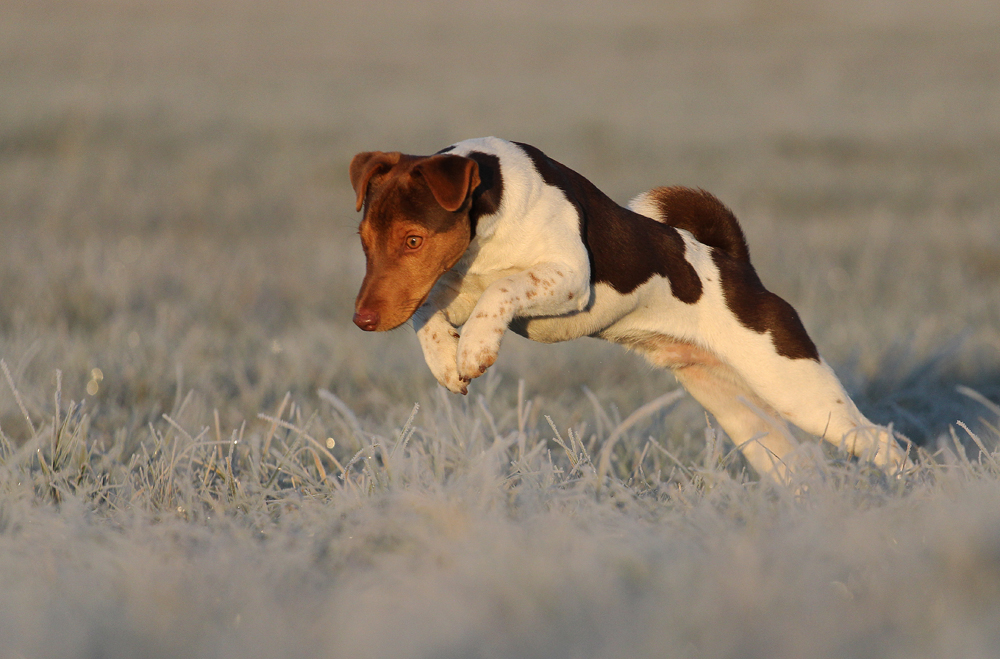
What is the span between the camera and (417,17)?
32.2 meters

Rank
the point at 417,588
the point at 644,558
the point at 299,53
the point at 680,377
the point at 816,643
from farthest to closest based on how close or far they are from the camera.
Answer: the point at 299,53
the point at 680,377
the point at 644,558
the point at 417,588
the point at 816,643

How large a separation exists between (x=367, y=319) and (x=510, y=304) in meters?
0.45

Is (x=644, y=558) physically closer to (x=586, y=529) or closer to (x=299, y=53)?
(x=586, y=529)

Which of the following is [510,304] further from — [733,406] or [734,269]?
[733,406]

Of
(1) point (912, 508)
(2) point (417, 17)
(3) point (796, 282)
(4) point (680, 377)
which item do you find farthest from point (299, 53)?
(1) point (912, 508)

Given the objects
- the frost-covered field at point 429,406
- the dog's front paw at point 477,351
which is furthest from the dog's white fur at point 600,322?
the frost-covered field at point 429,406

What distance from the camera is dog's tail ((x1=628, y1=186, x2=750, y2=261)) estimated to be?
407cm

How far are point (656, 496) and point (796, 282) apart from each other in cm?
587

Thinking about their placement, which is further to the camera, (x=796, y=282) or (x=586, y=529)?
(x=796, y=282)

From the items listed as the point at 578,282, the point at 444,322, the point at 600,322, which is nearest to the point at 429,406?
the point at 444,322

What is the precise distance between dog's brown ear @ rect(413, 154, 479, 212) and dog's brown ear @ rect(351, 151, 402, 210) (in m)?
0.23

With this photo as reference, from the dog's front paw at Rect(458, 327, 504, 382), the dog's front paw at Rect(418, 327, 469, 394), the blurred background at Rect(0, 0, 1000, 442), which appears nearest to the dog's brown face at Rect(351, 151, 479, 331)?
the dog's front paw at Rect(458, 327, 504, 382)

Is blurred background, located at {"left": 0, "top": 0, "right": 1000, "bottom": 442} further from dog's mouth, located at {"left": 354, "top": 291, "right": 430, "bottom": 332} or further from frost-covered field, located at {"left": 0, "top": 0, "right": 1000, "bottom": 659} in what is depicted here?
dog's mouth, located at {"left": 354, "top": 291, "right": 430, "bottom": 332}

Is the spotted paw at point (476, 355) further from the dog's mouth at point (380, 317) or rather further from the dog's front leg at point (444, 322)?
the dog's front leg at point (444, 322)
